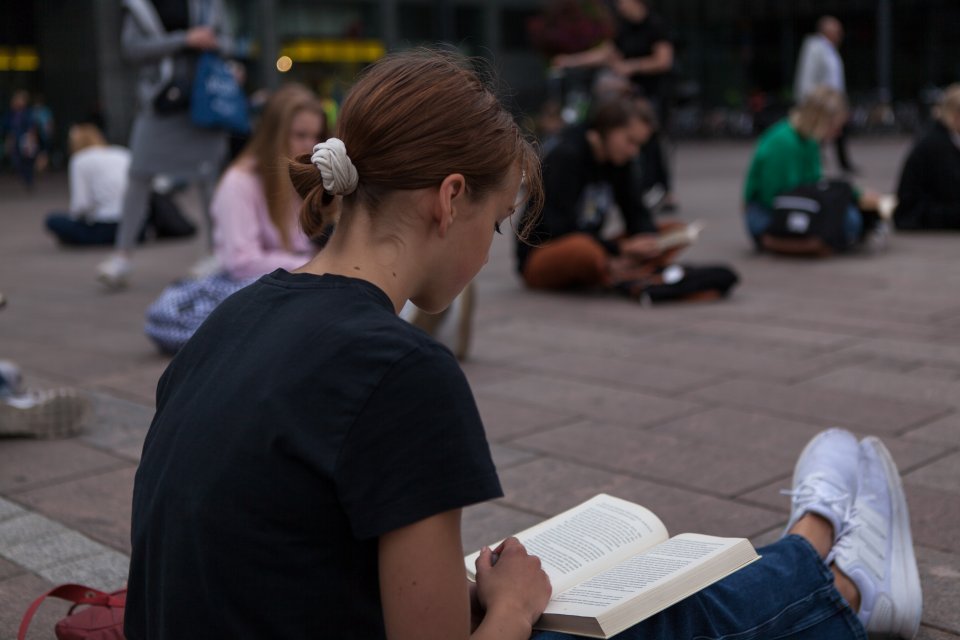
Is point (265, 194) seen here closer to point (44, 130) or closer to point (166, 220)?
point (166, 220)

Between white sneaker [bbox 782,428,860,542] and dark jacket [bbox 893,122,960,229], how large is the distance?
6.88m

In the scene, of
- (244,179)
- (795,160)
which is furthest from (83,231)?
(795,160)

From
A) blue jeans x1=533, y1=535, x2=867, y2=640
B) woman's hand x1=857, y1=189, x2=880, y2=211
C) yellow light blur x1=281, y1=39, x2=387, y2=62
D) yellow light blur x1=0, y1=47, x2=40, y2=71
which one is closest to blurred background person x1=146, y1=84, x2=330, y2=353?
blue jeans x1=533, y1=535, x2=867, y2=640

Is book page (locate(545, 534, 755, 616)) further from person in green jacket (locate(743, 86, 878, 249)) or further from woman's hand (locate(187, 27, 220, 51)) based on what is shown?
person in green jacket (locate(743, 86, 878, 249))

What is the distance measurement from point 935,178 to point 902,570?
7406mm

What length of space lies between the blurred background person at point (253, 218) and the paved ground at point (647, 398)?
28cm

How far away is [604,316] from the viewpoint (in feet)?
21.2

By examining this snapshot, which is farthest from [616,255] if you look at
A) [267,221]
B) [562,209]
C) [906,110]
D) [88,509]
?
[906,110]

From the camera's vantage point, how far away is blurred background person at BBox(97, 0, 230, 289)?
7.57 m

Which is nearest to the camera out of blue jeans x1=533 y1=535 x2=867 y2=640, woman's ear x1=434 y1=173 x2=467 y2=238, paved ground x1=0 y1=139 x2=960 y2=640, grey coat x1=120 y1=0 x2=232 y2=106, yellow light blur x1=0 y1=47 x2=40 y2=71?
woman's ear x1=434 y1=173 x2=467 y2=238

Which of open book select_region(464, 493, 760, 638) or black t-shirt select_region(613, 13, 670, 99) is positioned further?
black t-shirt select_region(613, 13, 670, 99)

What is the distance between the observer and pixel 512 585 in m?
1.79

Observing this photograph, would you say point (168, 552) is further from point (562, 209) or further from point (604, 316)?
point (562, 209)

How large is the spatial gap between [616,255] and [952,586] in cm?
456
